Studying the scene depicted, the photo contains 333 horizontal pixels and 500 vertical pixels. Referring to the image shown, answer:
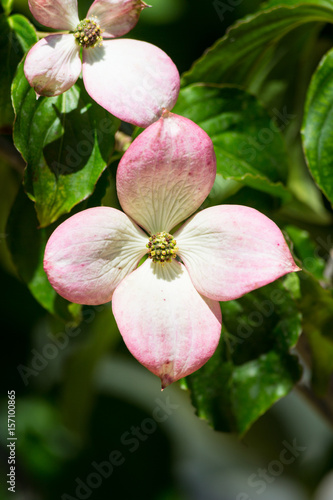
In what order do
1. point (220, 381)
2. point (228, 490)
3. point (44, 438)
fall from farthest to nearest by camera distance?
point (228, 490), point (44, 438), point (220, 381)

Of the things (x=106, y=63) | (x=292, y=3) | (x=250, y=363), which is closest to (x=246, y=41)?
(x=292, y=3)

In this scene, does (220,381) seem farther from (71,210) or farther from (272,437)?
(272,437)

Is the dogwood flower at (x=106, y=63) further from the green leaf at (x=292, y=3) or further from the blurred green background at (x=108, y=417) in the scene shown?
the blurred green background at (x=108, y=417)

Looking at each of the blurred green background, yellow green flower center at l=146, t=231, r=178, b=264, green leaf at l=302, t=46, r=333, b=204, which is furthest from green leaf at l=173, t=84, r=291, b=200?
the blurred green background

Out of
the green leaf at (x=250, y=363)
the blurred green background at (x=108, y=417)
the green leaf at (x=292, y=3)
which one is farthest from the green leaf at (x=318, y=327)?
the blurred green background at (x=108, y=417)

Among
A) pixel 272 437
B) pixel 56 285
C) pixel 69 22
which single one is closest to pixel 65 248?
pixel 56 285

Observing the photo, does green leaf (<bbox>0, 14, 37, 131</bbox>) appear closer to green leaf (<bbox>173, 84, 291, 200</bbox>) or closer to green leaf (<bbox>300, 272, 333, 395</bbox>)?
green leaf (<bbox>173, 84, 291, 200</bbox>)
